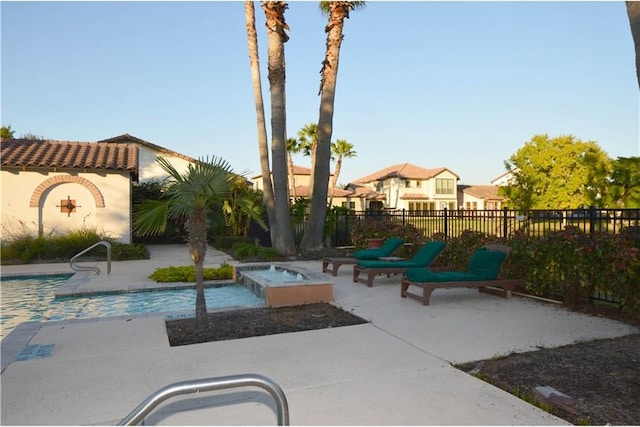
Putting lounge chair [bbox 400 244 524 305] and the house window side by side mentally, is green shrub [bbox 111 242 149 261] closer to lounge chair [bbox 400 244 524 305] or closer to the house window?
lounge chair [bbox 400 244 524 305]

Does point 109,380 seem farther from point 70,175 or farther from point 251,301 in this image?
point 70,175

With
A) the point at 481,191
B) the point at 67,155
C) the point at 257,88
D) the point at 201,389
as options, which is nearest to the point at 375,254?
the point at 201,389

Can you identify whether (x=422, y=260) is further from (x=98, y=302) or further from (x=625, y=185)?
(x=625, y=185)

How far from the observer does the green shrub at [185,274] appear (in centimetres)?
1048

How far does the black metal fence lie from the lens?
7293 mm

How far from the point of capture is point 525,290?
338 inches

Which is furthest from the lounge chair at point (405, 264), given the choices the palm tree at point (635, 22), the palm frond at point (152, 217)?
the palm tree at point (635, 22)

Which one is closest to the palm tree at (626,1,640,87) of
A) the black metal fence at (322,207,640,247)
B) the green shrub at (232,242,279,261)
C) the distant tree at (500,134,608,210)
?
the black metal fence at (322,207,640,247)

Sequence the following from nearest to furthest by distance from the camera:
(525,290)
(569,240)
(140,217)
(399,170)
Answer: (140,217) → (569,240) → (525,290) → (399,170)

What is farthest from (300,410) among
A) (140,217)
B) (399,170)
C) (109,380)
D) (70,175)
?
(399,170)

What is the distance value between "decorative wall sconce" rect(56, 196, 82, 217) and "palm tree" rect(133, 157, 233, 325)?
12.2m

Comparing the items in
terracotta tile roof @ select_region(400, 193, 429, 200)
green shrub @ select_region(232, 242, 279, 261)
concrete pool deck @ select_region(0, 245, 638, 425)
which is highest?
terracotta tile roof @ select_region(400, 193, 429, 200)

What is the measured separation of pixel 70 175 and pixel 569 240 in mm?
16533

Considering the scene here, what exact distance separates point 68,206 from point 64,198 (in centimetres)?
34
